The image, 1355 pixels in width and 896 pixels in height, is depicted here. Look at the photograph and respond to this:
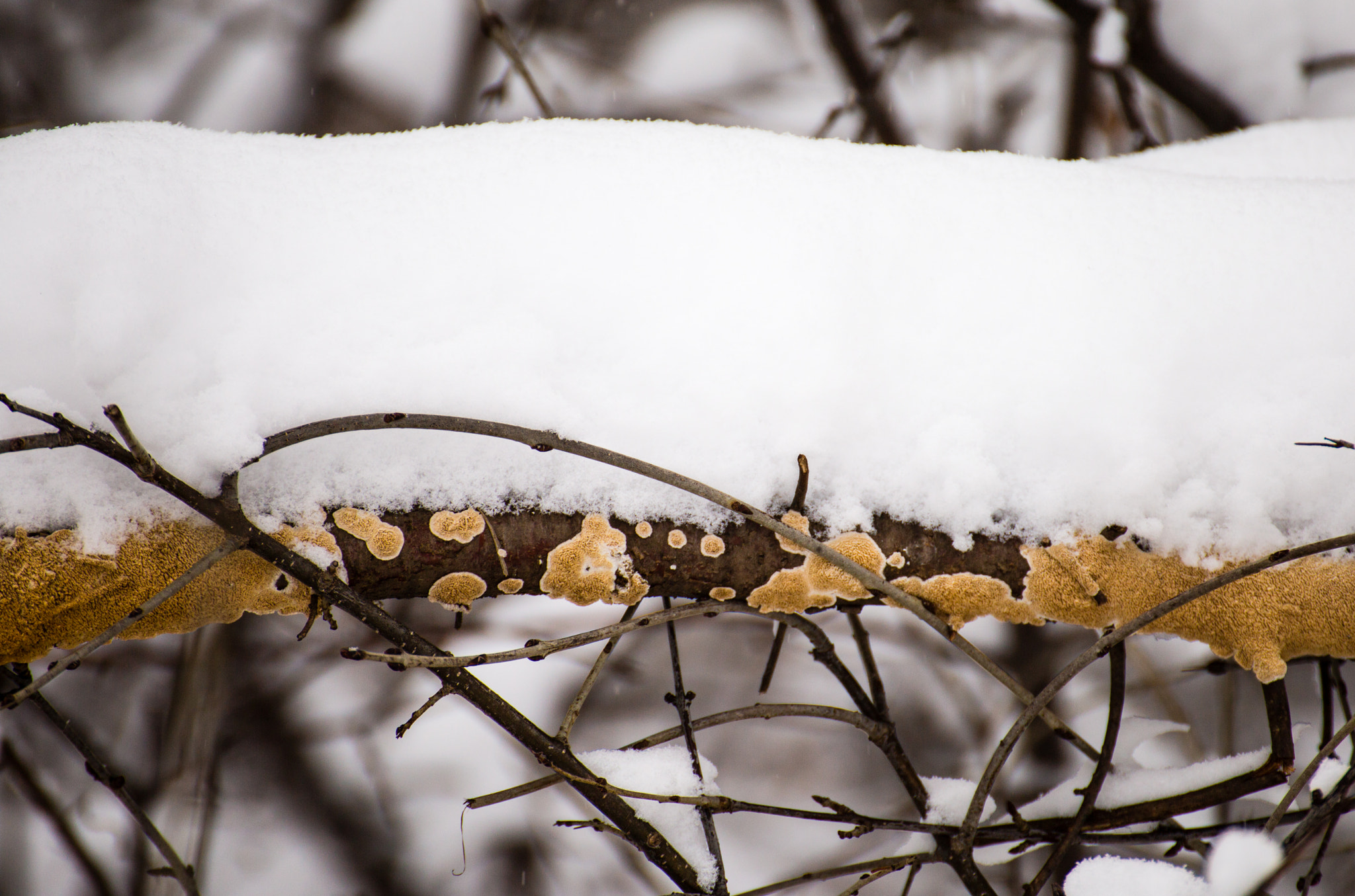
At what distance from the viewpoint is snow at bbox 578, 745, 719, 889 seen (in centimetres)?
78

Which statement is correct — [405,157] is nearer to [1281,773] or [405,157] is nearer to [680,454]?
[680,454]

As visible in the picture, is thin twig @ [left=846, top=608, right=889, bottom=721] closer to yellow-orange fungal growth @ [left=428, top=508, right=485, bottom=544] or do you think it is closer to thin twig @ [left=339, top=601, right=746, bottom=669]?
thin twig @ [left=339, top=601, right=746, bottom=669]

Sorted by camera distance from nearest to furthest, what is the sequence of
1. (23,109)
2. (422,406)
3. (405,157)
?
(422,406) → (405,157) → (23,109)

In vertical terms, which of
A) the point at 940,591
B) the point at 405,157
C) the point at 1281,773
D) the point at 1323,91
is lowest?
the point at 1281,773

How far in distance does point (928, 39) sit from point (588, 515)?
237 cm

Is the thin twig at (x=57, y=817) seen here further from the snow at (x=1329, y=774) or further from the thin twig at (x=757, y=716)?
the snow at (x=1329, y=774)

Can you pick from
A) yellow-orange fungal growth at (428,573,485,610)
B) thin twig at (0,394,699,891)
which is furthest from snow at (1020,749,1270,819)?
yellow-orange fungal growth at (428,573,485,610)

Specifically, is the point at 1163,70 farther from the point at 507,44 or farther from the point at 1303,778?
the point at 1303,778

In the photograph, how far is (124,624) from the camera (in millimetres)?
590

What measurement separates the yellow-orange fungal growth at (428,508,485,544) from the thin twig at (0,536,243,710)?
163mm

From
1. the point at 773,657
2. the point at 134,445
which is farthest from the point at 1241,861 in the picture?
the point at 134,445

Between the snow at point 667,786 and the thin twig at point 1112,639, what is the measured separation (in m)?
0.29

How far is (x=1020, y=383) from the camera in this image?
2.23 ft

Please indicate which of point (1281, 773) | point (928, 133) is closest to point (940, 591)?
point (1281, 773)
